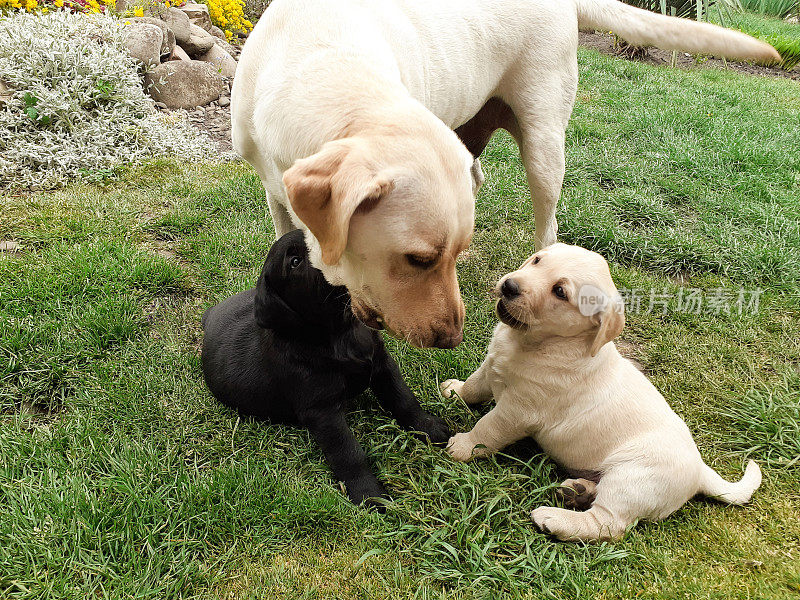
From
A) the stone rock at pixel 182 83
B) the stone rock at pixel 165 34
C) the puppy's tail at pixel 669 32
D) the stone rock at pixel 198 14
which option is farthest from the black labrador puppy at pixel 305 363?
the stone rock at pixel 198 14

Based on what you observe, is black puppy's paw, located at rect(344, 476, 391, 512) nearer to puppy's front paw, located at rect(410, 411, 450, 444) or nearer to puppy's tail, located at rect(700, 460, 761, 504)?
puppy's front paw, located at rect(410, 411, 450, 444)

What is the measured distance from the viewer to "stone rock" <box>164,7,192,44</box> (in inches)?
256

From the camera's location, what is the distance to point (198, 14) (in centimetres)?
724

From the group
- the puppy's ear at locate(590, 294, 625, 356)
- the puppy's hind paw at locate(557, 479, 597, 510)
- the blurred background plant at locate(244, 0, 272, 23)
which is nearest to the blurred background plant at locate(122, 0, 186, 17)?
the blurred background plant at locate(244, 0, 272, 23)

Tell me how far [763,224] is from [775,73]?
291 inches

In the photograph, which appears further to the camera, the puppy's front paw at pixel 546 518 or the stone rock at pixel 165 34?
the stone rock at pixel 165 34

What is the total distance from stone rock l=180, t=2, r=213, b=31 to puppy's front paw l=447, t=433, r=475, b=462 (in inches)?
274

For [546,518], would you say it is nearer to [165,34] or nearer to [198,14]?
[165,34]

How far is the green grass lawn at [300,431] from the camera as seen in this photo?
2.11 m

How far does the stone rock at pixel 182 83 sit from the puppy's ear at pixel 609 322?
17.9 ft

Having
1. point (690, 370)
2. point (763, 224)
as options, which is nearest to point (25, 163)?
point (690, 370)

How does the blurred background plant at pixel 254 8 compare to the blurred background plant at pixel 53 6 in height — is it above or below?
below

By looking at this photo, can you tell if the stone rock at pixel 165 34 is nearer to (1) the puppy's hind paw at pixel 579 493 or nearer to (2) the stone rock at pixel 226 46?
(2) the stone rock at pixel 226 46

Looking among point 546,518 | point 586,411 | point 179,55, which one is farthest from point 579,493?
point 179,55
